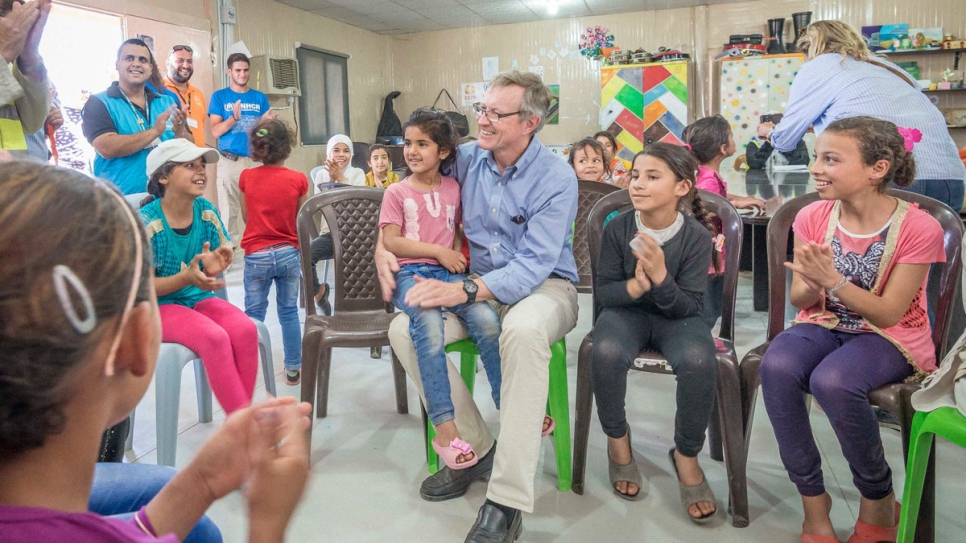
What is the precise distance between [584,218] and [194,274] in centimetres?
169

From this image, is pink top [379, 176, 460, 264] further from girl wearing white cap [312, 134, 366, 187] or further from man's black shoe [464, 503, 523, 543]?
girl wearing white cap [312, 134, 366, 187]

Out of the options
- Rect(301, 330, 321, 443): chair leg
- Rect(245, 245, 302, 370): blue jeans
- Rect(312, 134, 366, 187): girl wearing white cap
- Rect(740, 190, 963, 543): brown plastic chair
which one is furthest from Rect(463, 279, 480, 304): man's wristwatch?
Rect(312, 134, 366, 187): girl wearing white cap

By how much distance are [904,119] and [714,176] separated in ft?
2.36

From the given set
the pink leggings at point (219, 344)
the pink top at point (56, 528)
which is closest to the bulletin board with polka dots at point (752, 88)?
the pink leggings at point (219, 344)

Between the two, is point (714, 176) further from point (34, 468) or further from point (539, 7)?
point (539, 7)

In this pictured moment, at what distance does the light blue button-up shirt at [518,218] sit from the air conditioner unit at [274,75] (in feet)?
16.4

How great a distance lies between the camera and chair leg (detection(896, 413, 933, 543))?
1417 millimetres

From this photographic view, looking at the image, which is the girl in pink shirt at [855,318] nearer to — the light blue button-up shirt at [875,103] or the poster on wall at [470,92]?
the light blue button-up shirt at [875,103]

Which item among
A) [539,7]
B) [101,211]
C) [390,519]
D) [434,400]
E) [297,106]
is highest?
[539,7]

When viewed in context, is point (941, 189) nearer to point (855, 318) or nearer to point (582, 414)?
point (855, 318)

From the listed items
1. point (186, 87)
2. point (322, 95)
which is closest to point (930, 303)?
point (186, 87)

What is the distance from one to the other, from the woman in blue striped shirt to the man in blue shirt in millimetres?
1039

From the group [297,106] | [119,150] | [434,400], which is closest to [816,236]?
[434,400]

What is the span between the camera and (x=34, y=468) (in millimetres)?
576
